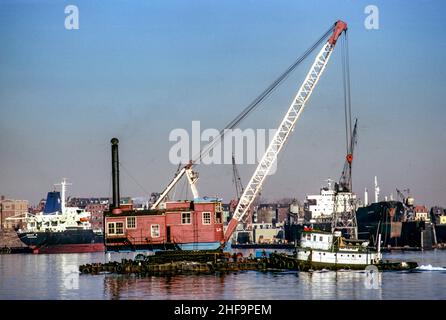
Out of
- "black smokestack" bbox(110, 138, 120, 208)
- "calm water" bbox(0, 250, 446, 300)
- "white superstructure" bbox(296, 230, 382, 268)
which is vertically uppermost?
"black smokestack" bbox(110, 138, 120, 208)

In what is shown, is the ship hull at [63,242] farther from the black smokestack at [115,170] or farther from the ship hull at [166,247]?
the ship hull at [166,247]

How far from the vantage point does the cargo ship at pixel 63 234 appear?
136m

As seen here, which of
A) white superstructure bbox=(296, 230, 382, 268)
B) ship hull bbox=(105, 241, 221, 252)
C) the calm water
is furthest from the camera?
ship hull bbox=(105, 241, 221, 252)

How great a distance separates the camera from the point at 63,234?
136250mm

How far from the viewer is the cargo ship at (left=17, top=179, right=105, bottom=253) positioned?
136 meters

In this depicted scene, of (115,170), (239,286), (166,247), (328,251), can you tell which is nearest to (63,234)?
(115,170)

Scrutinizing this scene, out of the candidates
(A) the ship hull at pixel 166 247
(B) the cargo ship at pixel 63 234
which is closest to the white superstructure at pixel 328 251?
(A) the ship hull at pixel 166 247

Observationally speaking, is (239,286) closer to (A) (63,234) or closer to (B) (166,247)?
(B) (166,247)

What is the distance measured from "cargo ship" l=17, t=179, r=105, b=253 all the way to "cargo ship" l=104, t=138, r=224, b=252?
6615 centimetres

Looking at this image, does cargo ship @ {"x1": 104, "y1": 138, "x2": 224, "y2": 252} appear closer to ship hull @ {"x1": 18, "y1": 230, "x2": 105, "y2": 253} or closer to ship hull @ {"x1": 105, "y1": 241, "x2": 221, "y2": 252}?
ship hull @ {"x1": 105, "y1": 241, "x2": 221, "y2": 252}

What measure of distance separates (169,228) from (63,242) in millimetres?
70942

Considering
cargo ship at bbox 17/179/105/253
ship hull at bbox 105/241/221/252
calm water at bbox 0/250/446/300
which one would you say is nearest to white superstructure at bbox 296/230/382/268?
calm water at bbox 0/250/446/300

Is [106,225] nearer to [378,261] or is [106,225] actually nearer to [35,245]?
[378,261]

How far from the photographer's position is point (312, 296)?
157 ft
